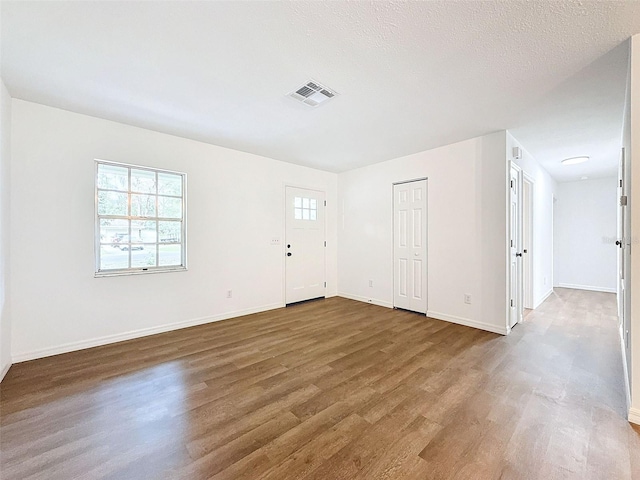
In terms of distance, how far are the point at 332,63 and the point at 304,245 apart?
3.45 m

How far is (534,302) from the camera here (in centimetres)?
467

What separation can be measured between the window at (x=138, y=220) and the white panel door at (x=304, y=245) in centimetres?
181

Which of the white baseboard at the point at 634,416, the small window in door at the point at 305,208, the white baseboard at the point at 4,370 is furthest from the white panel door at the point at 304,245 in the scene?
the white baseboard at the point at 634,416

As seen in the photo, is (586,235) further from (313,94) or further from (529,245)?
(313,94)

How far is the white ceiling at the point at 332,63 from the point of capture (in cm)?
160

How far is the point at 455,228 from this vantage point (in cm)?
386

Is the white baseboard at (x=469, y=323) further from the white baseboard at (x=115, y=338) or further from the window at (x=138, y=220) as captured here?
the window at (x=138, y=220)

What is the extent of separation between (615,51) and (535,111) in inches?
36.2

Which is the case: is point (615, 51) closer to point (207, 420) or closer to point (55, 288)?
point (207, 420)

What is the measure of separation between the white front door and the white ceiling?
0.71 m

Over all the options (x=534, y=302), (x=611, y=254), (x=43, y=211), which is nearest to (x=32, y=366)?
(x=43, y=211)

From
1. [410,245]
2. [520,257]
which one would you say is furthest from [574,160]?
[410,245]

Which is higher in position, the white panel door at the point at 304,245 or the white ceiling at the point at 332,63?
the white ceiling at the point at 332,63

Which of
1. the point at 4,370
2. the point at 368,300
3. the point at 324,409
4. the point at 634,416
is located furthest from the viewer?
the point at 368,300
